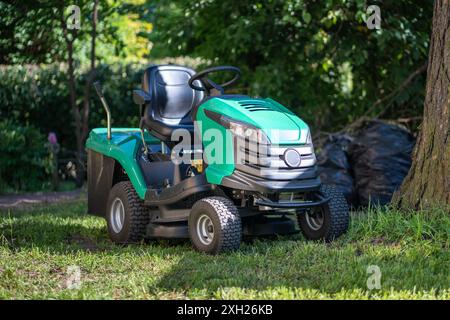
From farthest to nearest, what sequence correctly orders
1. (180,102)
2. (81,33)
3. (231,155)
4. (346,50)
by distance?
(81,33) < (346,50) < (180,102) < (231,155)

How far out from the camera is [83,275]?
4996 mm

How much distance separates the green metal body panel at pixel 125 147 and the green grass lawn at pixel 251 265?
0.53m

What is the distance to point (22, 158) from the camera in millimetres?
10602

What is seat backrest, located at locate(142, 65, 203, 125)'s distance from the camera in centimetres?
616

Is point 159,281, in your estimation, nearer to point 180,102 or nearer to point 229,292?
point 229,292

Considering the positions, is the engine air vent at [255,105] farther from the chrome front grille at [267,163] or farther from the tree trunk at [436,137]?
the tree trunk at [436,137]

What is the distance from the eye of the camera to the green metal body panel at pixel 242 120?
5.37m

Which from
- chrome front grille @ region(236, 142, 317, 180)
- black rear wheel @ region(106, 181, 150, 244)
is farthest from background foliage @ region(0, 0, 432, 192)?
chrome front grille @ region(236, 142, 317, 180)

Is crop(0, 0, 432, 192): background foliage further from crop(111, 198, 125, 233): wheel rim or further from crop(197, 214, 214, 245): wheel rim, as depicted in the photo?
crop(197, 214, 214, 245): wheel rim

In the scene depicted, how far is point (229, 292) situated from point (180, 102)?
234cm

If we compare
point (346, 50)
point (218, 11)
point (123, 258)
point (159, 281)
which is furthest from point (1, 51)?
point (159, 281)
